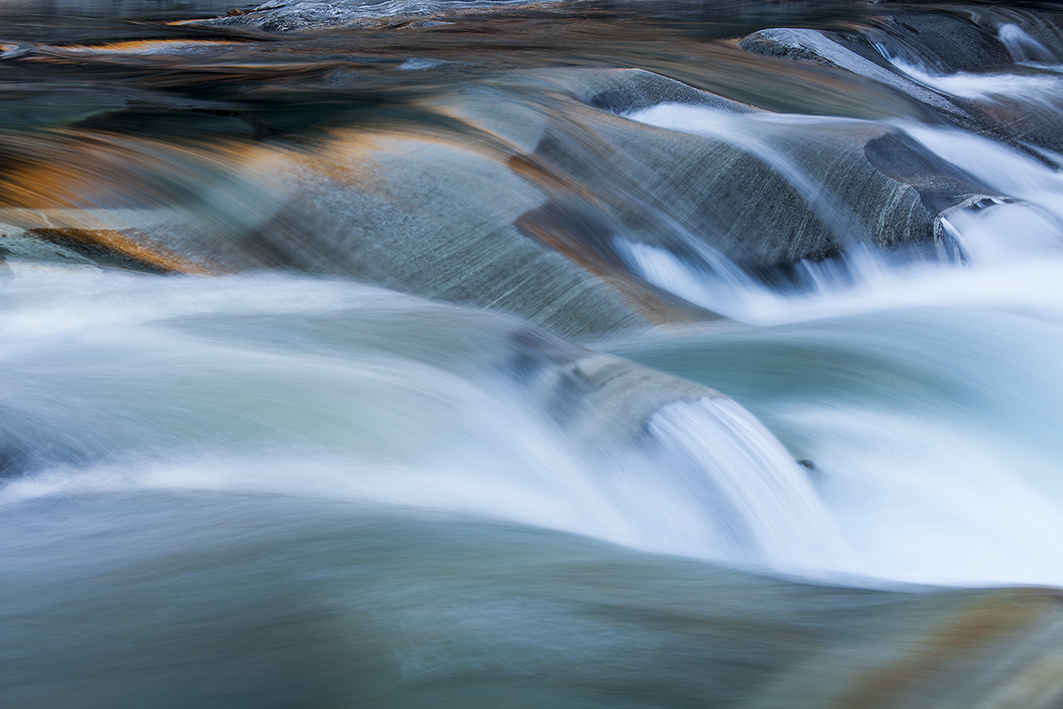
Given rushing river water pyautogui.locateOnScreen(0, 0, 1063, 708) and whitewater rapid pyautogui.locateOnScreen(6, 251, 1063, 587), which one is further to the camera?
whitewater rapid pyautogui.locateOnScreen(6, 251, 1063, 587)

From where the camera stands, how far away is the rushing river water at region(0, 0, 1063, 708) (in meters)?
1.88

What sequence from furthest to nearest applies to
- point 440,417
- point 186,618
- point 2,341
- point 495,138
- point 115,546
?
point 495,138
point 2,341
point 440,417
point 115,546
point 186,618

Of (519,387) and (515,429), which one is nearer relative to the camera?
(515,429)

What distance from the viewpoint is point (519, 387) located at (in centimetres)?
334

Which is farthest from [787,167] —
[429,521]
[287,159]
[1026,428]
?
[429,521]

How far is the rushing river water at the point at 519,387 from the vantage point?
1.88 metres

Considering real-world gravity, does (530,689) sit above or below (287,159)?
below

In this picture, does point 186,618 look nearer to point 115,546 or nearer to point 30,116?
point 115,546

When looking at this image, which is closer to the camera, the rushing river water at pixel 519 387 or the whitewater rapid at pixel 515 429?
the rushing river water at pixel 519 387

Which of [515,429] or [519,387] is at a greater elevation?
[519,387]

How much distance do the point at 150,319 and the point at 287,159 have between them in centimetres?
153

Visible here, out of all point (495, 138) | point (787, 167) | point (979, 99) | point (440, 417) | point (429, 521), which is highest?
point (979, 99)

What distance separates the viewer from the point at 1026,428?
3961 millimetres

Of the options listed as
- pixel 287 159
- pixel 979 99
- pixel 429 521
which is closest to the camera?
pixel 429 521
